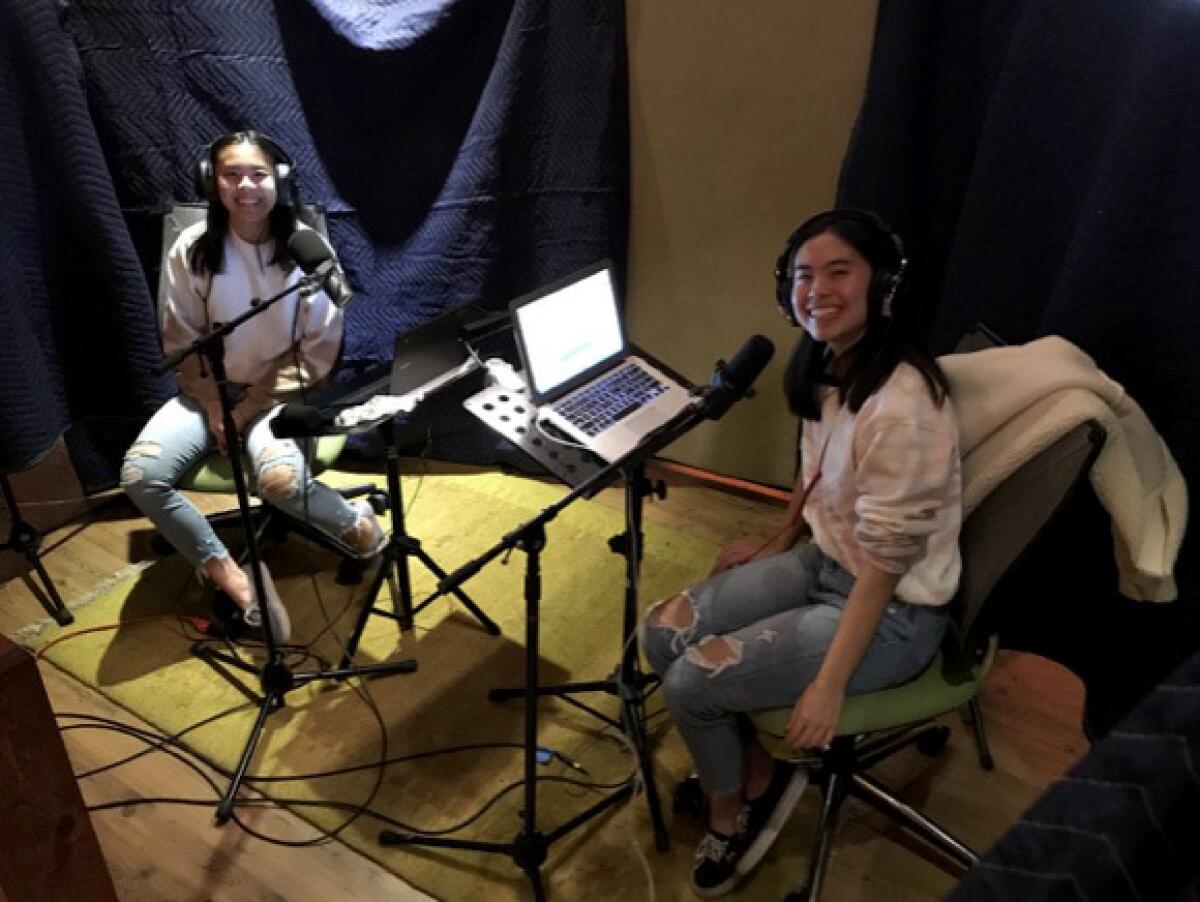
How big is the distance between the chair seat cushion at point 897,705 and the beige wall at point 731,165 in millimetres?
1277

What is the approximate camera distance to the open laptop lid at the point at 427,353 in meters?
1.76

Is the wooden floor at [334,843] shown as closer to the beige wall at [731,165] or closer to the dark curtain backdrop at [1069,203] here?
the dark curtain backdrop at [1069,203]

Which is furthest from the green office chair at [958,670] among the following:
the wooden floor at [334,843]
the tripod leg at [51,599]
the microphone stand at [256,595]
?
the tripod leg at [51,599]

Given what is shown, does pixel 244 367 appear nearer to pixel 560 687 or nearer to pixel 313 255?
pixel 313 255

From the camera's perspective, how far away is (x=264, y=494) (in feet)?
7.44

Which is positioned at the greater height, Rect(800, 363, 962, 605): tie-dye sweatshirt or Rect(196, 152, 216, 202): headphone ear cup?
Rect(196, 152, 216, 202): headphone ear cup

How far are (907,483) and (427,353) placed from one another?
88cm

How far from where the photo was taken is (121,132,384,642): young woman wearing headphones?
2.23 meters

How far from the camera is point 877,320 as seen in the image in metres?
1.45

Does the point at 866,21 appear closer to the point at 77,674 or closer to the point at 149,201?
the point at 149,201


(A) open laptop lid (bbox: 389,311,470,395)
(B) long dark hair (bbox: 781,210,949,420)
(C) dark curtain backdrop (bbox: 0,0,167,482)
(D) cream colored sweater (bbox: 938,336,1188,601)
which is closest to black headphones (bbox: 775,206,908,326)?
(B) long dark hair (bbox: 781,210,949,420)

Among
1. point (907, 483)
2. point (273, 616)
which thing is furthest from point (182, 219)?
point (907, 483)

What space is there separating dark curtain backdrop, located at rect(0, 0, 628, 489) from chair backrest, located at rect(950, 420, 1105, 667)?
1524 millimetres

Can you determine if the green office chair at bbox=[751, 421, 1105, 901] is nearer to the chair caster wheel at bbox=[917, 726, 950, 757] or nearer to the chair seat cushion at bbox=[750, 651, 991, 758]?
the chair seat cushion at bbox=[750, 651, 991, 758]
